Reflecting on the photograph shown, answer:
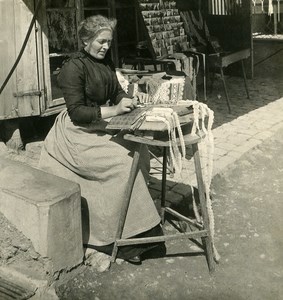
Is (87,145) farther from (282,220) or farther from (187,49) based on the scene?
(187,49)

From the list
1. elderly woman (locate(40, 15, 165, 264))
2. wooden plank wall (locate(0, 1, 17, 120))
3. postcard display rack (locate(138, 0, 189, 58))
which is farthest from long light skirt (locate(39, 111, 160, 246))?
postcard display rack (locate(138, 0, 189, 58))

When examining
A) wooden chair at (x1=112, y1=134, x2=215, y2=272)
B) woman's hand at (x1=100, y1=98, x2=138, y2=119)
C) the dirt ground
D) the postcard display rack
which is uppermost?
the postcard display rack

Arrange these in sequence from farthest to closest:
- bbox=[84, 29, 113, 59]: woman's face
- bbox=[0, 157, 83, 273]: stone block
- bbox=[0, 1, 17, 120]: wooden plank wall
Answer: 1. bbox=[0, 1, 17, 120]: wooden plank wall
2. bbox=[84, 29, 113, 59]: woman's face
3. bbox=[0, 157, 83, 273]: stone block

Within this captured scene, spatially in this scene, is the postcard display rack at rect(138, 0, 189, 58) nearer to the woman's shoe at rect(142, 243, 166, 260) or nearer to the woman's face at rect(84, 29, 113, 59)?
the woman's face at rect(84, 29, 113, 59)

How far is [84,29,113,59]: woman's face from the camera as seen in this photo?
12.0ft

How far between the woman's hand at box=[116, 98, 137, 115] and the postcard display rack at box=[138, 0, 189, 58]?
3.72 m

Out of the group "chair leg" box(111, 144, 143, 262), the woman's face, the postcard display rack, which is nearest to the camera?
"chair leg" box(111, 144, 143, 262)

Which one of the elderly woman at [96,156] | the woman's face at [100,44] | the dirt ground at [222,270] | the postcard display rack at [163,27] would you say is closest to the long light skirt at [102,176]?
the elderly woman at [96,156]

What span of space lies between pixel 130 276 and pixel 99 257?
0.35m

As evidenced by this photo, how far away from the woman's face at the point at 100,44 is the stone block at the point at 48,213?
1.07 metres

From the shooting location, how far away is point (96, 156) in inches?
139

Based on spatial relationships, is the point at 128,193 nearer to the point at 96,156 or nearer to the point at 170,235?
the point at 96,156

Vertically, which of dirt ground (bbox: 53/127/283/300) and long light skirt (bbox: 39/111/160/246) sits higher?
long light skirt (bbox: 39/111/160/246)

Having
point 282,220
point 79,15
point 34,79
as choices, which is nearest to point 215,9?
point 79,15
